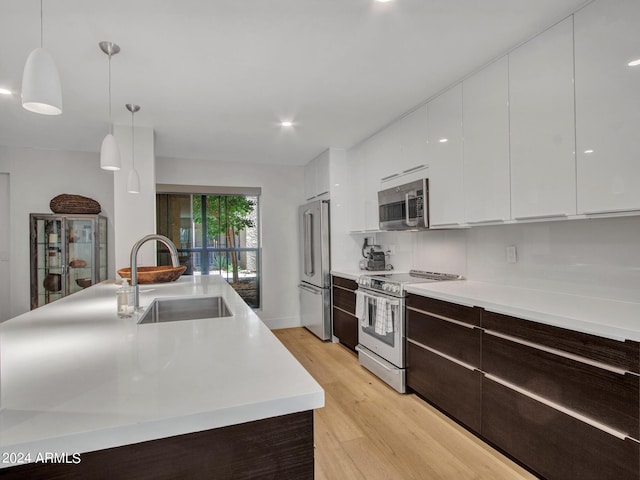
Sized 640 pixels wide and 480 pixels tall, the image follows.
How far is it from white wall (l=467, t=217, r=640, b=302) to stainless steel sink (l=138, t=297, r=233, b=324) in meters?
1.94

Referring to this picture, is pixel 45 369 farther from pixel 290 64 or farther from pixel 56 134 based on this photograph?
pixel 56 134

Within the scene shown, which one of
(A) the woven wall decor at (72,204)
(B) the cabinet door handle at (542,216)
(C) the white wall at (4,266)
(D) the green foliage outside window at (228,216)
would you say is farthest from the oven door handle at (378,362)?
(C) the white wall at (4,266)

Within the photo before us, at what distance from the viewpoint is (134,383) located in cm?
76

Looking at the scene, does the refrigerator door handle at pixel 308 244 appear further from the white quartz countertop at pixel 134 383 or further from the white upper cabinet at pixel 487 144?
the white quartz countertop at pixel 134 383

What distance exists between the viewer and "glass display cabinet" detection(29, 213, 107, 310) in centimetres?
392

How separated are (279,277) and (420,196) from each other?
108 inches

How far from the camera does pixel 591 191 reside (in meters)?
1.65

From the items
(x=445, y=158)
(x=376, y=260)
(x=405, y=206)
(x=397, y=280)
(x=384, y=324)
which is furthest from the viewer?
(x=376, y=260)

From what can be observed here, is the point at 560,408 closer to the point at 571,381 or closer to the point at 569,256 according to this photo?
the point at 571,381

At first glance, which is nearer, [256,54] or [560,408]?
[560,408]

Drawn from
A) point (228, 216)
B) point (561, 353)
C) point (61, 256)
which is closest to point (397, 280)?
point (561, 353)

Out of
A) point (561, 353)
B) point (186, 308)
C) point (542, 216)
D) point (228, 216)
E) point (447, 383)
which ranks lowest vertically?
point (447, 383)

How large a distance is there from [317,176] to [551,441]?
3632 millimetres

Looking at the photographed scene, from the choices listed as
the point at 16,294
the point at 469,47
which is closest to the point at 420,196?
the point at 469,47
